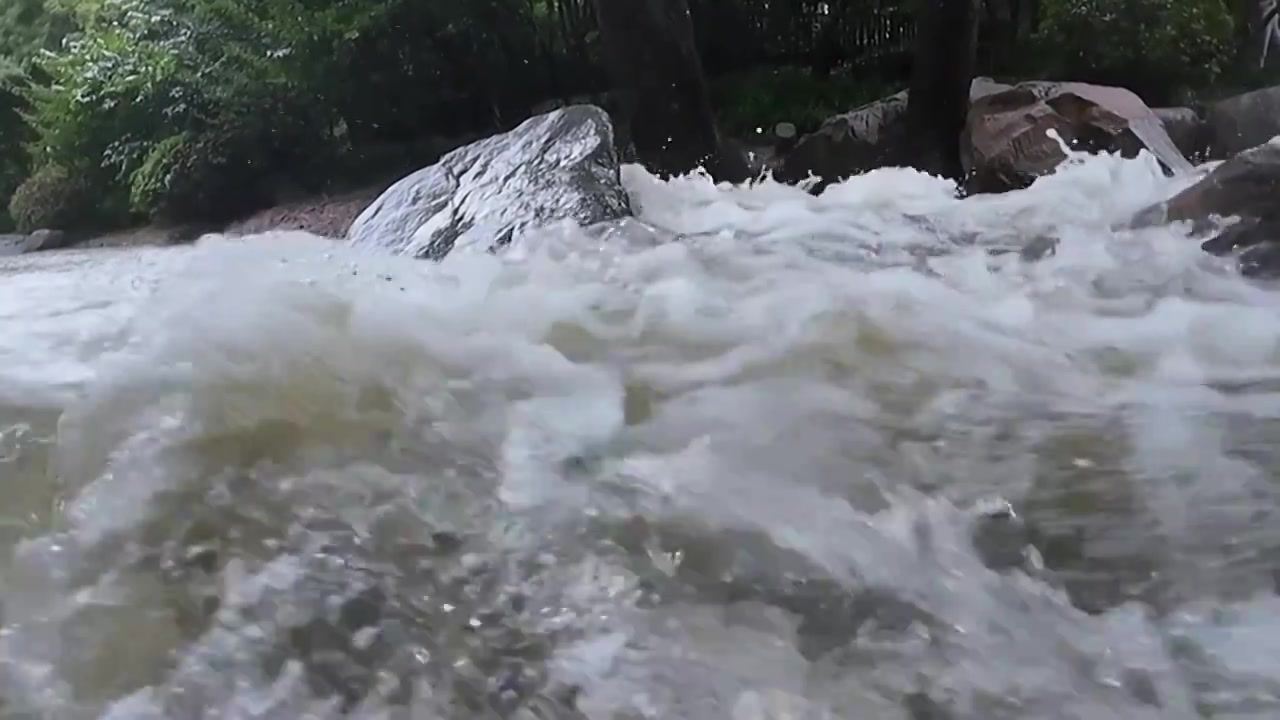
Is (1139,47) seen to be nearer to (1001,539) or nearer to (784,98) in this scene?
(784,98)

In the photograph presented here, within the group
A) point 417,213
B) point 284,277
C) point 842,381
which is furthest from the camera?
point 417,213

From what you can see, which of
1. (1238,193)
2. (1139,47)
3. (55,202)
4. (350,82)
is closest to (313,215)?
(350,82)

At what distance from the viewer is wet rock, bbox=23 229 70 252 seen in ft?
22.7

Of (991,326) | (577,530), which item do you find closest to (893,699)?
(577,530)

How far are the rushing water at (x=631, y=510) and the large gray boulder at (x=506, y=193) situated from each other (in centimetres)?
123

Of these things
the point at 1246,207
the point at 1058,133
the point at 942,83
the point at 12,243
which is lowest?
the point at 12,243

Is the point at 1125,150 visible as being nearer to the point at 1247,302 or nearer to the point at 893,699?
the point at 1247,302

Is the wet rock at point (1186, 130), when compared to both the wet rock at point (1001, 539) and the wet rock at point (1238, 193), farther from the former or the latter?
the wet rock at point (1001, 539)

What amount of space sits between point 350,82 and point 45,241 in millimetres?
2215

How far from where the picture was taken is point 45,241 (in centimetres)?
706

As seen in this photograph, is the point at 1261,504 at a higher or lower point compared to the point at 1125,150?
higher

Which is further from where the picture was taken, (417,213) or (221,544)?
(417,213)

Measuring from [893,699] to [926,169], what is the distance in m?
5.93

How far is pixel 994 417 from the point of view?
1993 millimetres
